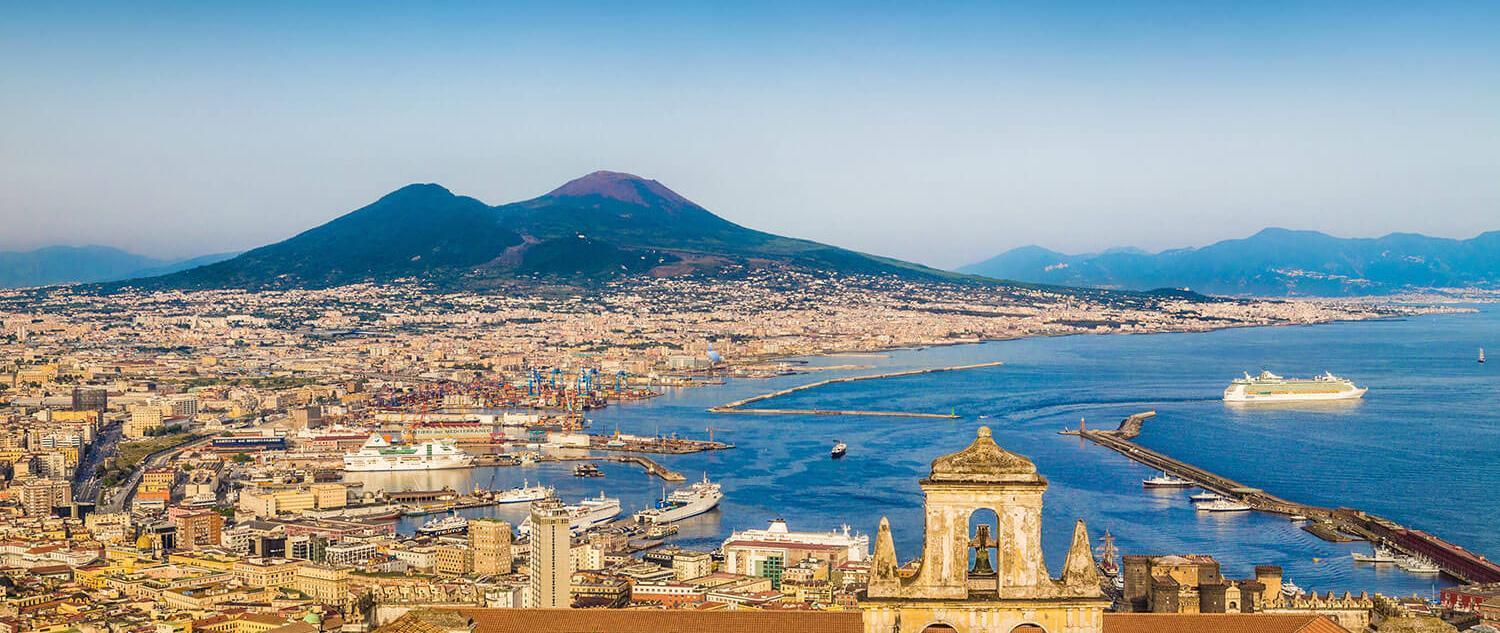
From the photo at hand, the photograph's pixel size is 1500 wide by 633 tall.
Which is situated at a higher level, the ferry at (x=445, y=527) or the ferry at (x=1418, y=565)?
the ferry at (x=1418, y=565)

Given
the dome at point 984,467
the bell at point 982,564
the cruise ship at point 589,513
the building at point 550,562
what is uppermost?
the dome at point 984,467

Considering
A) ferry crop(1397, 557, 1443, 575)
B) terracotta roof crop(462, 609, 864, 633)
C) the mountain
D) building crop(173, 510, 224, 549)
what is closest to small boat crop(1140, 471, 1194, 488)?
ferry crop(1397, 557, 1443, 575)

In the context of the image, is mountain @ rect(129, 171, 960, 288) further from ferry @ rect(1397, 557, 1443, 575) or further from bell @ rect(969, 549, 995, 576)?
bell @ rect(969, 549, 995, 576)

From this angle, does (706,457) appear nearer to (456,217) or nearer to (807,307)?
(807,307)

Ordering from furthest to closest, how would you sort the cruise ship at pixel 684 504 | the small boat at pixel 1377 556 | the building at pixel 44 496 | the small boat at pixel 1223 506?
1. the building at pixel 44 496
2. the cruise ship at pixel 684 504
3. the small boat at pixel 1223 506
4. the small boat at pixel 1377 556

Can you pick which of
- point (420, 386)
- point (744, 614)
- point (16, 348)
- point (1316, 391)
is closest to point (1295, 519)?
point (744, 614)

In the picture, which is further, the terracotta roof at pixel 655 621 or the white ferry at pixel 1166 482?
the white ferry at pixel 1166 482

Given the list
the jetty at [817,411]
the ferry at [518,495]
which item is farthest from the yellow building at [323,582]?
the jetty at [817,411]

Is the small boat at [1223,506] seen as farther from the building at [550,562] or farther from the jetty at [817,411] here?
the jetty at [817,411]
